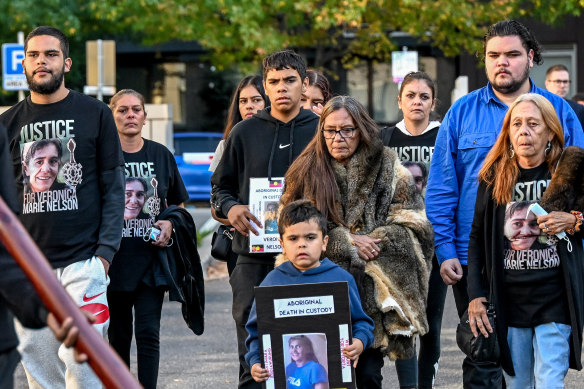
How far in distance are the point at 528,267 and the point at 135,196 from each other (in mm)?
2735

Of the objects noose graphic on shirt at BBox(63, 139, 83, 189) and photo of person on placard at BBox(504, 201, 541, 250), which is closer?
photo of person on placard at BBox(504, 201, 541, 250)

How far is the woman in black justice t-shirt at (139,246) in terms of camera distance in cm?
693

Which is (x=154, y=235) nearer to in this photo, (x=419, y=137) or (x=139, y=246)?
(x=139, y=246)

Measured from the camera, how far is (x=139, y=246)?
23.1ft

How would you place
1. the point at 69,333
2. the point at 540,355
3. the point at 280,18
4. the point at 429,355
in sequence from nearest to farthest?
1. the point at 69,333
2. the point at 540,355
3. the point at 429,355
4. the point at 280,18

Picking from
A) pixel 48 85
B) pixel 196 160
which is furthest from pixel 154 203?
pixel 196 160

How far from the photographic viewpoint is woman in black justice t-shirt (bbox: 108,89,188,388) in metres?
6.93

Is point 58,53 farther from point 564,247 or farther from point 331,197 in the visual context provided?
Answer: point 564,247

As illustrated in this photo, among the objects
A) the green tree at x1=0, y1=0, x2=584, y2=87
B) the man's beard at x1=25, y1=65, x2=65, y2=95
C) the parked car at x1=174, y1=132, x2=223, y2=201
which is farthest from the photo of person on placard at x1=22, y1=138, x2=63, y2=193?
the parked car at x1=174, y1=132, x2=223, y2=201

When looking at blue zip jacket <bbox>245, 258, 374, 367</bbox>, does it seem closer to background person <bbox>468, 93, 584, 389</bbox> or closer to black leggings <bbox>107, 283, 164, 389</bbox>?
background person <bbox>468, 93, 584, 389</bbox>

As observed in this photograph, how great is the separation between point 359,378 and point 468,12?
64.1ft

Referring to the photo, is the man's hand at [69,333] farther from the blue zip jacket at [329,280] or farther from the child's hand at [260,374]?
the blue zip jacket at [329,280]

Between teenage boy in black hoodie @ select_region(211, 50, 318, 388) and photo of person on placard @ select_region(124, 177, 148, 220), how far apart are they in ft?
2.72

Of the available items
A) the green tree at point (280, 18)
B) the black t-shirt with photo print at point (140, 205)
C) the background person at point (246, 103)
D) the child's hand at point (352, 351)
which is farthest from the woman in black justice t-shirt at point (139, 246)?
the green tree at point (280, 18)
